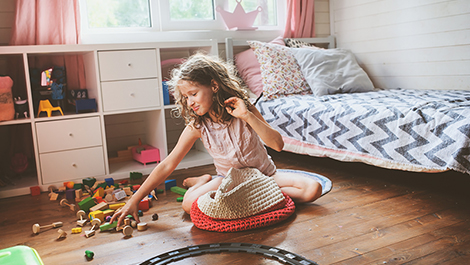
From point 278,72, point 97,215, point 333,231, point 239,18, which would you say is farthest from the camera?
point 239,18

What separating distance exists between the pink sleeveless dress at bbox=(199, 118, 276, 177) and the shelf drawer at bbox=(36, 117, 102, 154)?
84 centimetres

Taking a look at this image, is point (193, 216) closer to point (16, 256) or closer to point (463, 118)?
point (16, 256)

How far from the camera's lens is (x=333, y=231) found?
1369 mm

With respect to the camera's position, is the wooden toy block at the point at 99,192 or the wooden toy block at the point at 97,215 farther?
the wooden toy block at the point at 99,192

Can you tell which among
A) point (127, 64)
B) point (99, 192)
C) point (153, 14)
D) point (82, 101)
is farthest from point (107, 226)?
point (153, 14)

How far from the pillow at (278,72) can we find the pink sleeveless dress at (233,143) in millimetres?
973

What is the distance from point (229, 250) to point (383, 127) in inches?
38.2

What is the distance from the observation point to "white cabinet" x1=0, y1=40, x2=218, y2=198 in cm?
208

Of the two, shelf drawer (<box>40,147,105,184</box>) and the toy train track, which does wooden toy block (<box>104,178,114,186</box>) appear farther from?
the toy train track

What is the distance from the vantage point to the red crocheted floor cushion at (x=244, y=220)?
1.41m

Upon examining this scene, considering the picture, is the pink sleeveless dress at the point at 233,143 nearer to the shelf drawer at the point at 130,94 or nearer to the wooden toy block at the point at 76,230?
the wooden toy block at the point at 76,230

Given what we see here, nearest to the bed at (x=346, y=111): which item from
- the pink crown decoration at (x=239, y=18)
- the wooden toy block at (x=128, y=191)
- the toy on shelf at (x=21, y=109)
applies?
the pink crown decoration at (x=239, y=18)

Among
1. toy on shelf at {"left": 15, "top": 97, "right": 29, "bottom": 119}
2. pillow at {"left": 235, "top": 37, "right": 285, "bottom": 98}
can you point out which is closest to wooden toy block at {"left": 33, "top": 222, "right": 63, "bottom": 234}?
toy on shelf at {"left": 15, "top": 97, "right": 29, "bottom": 119}

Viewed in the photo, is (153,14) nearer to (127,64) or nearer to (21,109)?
(127,64)
